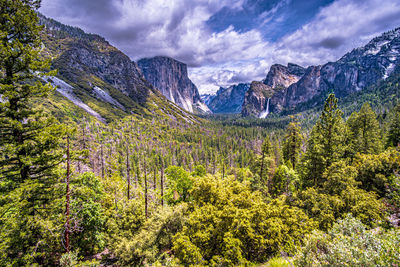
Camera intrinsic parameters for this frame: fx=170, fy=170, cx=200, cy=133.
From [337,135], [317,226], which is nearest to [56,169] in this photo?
[317,226]

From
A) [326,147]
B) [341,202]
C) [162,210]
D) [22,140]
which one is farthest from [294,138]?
[22,140]

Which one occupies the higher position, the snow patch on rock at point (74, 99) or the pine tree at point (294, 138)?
the snow patch on rock at point (74, 99)

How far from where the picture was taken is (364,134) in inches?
1308

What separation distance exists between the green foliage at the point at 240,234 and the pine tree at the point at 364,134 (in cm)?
2296

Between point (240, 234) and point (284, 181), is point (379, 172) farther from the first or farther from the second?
point (284, 181)

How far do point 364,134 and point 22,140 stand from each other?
161 feet

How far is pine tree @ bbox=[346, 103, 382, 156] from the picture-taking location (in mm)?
31391

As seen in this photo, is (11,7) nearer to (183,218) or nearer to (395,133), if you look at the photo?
(183,218)

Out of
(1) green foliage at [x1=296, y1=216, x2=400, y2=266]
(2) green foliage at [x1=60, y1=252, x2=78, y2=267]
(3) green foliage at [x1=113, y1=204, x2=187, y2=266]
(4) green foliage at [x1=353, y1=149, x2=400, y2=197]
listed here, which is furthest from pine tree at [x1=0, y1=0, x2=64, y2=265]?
(4) green foliage at [x1=353, y1=149, x2=400, y2=197]

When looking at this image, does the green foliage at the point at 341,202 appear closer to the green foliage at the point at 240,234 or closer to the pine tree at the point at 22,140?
the green foliage at the point at 240,234

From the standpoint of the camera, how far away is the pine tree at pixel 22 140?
10.1m

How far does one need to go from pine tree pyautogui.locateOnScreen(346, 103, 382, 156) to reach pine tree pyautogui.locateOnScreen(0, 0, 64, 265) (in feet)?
133

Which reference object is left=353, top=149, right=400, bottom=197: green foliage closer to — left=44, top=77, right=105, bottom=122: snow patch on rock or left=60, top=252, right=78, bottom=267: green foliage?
left=60, top=252, right=78, bottom=267: green foliage

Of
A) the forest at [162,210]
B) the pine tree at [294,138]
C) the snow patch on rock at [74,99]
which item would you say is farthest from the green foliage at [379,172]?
the snow patch on rock at [74,99]
